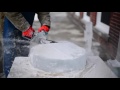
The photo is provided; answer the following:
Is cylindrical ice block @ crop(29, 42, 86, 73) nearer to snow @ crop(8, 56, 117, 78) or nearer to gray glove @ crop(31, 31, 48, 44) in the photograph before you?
snow @ crop(8, 56, 117, 78)

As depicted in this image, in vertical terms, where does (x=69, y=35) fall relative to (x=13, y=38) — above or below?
below

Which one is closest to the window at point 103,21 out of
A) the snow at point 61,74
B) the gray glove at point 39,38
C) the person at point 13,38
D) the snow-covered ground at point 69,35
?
the snow-covered ground at point 69,35

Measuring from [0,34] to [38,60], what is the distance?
144 centimetres

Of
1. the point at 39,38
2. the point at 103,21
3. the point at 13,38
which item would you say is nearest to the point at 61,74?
the point at 39,38

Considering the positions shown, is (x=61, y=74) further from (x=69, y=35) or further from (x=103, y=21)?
(x=69, y=35)

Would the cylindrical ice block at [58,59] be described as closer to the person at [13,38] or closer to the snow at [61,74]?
the snow at [61,74]

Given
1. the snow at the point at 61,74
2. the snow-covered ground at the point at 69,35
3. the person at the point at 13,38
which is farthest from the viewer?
the snow-covered ground at the point at 69,35

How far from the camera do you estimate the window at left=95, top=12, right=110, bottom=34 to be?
6.21 m

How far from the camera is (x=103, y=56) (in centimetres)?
554

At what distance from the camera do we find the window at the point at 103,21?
20.4ft

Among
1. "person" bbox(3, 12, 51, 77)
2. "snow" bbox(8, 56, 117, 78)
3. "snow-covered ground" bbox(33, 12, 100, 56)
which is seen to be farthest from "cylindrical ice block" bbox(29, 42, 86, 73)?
"snow-covered ground" bbox(33, 12, 100, 56)

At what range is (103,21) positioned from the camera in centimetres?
668

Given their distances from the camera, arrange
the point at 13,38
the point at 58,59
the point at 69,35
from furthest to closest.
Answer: the point at 69,35 < the point at 13,38 < the point at 58,59
